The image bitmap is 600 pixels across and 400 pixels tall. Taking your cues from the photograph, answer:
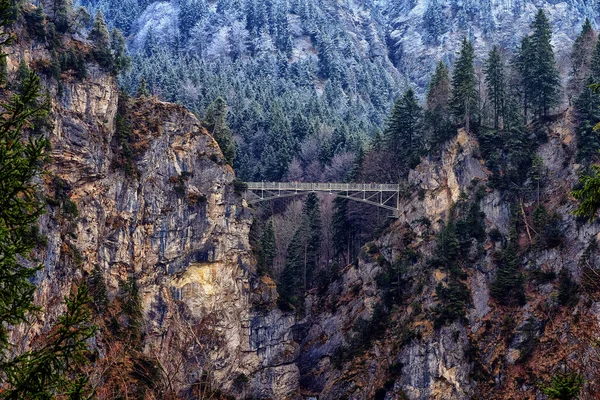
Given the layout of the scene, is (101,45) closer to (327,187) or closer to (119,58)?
(119,58)

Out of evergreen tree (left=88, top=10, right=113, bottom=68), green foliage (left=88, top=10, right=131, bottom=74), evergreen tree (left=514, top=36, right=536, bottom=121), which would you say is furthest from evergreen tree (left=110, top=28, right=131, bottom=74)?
evergreen tree (left=514, top=36, right=536, bottom=121)

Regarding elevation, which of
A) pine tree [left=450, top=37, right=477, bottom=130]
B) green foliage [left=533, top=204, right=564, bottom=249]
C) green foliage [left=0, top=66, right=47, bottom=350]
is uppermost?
pine tree [left=450, top=37, right=477, bottom=130]

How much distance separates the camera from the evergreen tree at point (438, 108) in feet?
209

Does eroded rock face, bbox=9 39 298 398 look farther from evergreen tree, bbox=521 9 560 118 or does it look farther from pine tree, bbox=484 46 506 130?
evergreen tree, bbox=521 9 560 118

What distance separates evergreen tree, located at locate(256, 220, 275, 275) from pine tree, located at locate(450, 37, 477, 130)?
19827 millimetres

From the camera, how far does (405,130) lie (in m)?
67.9

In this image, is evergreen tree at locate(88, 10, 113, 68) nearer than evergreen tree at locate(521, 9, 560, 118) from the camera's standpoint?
Yes

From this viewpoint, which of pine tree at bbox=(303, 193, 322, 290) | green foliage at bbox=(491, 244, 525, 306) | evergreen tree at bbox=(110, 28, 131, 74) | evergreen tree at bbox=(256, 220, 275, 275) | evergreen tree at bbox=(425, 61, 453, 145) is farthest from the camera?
pine tree at bbox=(303, 193, 322, 290)

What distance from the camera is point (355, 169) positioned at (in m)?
72.4

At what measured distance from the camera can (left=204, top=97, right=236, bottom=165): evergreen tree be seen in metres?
66.0

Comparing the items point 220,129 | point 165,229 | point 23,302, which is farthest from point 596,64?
point 23,302

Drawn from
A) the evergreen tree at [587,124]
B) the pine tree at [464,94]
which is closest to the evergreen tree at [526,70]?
the pine tree at [464,94]

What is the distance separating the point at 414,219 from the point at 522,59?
18.8m

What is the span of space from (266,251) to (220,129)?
1244 cm
